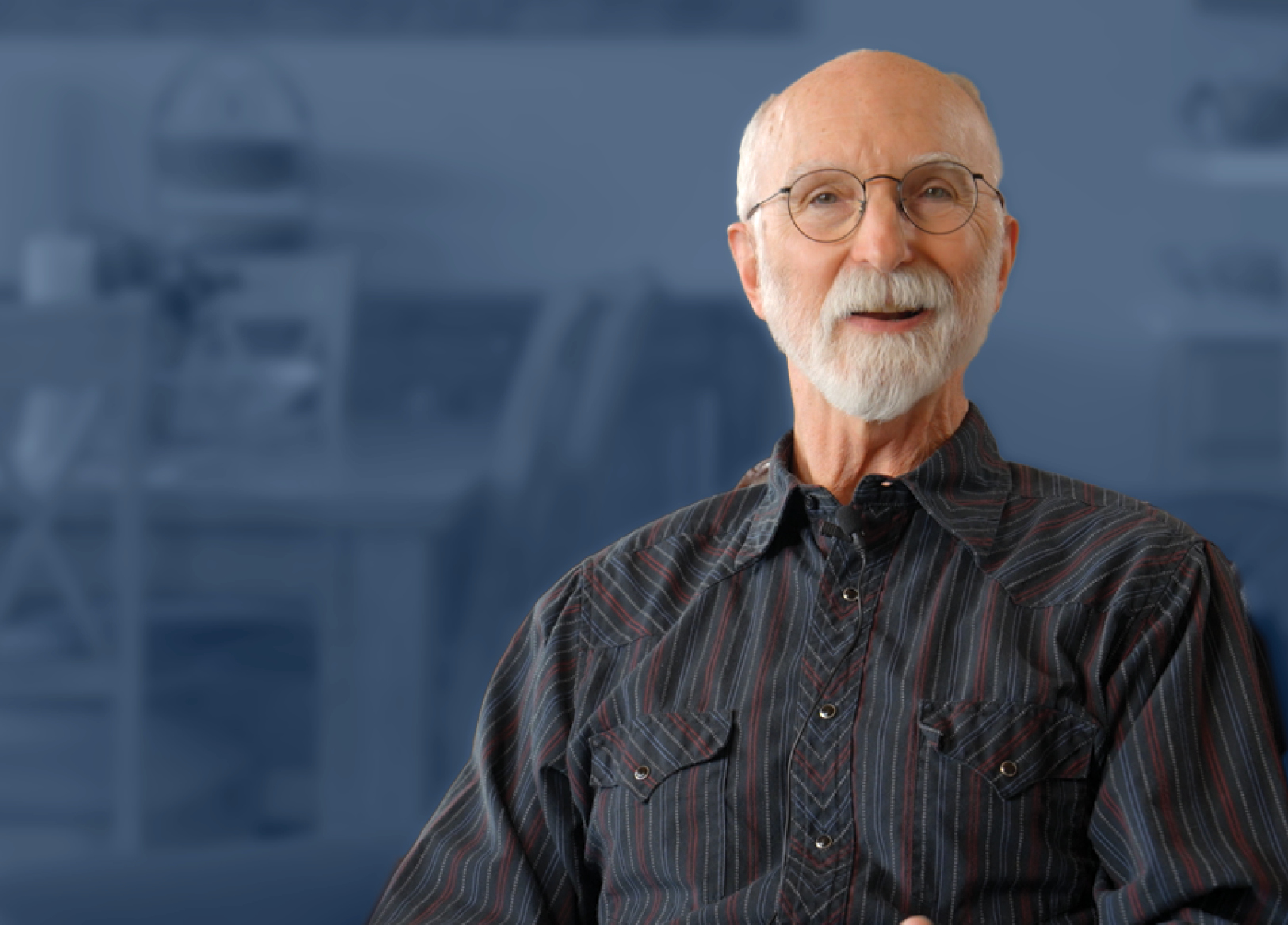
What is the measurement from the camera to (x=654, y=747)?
1382 mm

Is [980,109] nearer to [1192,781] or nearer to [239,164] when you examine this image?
[1192,781]

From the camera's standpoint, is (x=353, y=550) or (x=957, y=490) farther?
(x=353, y=550)

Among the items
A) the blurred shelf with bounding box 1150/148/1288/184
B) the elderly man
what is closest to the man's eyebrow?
the elderly man

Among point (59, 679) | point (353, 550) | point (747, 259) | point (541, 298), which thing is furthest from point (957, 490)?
point (59, 679)

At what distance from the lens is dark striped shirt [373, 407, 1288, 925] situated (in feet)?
4.02

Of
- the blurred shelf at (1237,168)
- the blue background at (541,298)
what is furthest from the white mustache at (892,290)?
the blurred shelf at (1237,168)

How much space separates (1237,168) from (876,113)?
95cm

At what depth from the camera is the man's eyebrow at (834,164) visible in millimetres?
1441

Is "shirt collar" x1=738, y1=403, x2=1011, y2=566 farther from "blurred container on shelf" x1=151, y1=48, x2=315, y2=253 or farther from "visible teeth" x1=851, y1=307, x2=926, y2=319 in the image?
"blurred container on shelf" x1=151, y1=48, x2=315, y2=253

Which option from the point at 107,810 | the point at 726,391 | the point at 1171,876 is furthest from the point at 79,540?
the point at 1171,876

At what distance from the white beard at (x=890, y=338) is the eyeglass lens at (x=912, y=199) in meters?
0.05

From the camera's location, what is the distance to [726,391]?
2.21 m

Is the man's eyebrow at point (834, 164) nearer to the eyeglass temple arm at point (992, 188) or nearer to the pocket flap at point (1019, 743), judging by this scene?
the eyeglass temple arm at point (992, 188)

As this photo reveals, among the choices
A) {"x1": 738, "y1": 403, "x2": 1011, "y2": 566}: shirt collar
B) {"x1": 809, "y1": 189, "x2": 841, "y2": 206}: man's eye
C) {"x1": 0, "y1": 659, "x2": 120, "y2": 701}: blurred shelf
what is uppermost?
{"x1": 809, "y1": 189, "x2": 841, "y2": 206}: man's eye
